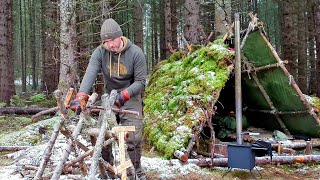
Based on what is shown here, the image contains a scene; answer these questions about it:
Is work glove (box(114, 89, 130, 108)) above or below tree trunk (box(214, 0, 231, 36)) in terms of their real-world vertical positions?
below

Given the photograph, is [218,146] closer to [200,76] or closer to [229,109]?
[200,76]

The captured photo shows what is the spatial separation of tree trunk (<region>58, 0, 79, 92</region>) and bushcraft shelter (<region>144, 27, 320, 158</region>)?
196 cm

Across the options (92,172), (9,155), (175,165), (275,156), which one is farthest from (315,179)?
(9,155)

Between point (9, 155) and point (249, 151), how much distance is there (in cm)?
421

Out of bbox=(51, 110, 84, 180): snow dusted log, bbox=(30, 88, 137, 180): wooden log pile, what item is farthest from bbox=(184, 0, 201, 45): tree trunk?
bbox=(51, 110, 84, 180): snow dusted log

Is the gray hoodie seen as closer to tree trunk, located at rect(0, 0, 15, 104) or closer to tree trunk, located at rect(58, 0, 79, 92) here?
tree trunk, located at rect(58, 0, 79, 92)

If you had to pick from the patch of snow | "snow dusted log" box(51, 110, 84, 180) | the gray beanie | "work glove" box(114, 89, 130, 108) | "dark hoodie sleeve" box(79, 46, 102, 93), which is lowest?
the patch of snow

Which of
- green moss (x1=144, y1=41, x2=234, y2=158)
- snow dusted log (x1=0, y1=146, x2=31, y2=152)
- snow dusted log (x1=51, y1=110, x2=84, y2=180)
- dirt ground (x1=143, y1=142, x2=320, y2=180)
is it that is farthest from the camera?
snow dusted log (x1=0, y1=146, x2=31, y2=152)

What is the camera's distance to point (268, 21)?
3778 centimetres

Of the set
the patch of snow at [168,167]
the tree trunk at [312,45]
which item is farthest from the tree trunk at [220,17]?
the tree trunk at [312,45]

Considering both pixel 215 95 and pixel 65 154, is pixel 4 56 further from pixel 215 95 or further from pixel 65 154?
pixel 65 154

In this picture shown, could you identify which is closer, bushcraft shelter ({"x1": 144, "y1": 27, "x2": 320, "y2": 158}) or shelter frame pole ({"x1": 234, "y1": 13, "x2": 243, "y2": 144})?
shelter frame pole ({"x1": 234, "y1": 13, "x2": 243, "y2": 144})

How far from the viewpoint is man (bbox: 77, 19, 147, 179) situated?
4531mm

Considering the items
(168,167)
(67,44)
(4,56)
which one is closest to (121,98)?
(168,167)
